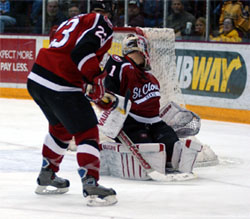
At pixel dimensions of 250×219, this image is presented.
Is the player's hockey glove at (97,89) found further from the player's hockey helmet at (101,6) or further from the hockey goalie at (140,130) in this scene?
the hockey goalie at (140,130)

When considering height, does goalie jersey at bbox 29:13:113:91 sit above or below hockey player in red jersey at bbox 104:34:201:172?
above

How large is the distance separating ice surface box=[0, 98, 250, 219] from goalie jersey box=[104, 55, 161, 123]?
0.51m

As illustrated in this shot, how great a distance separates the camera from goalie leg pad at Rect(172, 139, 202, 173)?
489 cm

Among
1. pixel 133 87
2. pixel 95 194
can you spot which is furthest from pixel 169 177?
pixel 95 194

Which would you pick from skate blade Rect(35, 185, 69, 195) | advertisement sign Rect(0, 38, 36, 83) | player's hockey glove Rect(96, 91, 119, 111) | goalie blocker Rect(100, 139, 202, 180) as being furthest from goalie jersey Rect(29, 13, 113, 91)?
advertisement sign Rect(0, 38, 36, 83)

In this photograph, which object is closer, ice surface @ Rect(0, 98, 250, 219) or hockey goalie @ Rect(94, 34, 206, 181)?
ice surface @ Rect(0, 98, 250, 219)

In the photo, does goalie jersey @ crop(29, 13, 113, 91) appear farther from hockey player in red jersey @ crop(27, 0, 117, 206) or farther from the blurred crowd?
the blurred crowd

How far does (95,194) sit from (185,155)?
1.17 metres

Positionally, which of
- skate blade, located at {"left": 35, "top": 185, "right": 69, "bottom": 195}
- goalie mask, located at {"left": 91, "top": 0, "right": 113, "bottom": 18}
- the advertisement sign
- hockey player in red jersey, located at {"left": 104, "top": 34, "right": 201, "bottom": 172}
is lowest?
the advertisement sign

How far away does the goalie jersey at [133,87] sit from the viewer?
4980 mm

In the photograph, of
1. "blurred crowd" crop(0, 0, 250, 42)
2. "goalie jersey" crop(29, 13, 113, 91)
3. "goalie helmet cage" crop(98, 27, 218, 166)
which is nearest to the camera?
"goalie jersey" crop(29, 13, 113, 91)

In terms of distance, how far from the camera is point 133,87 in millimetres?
4996

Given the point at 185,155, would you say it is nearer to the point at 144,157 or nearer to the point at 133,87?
the point at 144,157

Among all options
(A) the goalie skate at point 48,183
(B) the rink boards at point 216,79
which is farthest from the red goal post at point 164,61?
(B) the rink boards at point 216,79
